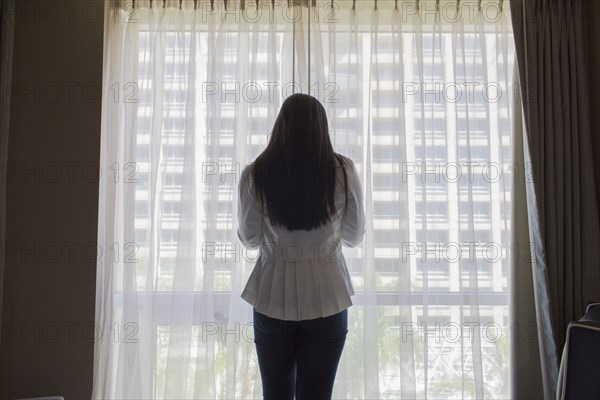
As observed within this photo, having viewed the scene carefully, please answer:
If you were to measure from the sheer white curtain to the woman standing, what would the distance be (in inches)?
16.7

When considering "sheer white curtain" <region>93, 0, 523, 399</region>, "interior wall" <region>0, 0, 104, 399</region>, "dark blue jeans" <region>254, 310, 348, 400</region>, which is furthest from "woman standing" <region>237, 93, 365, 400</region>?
"interior wall" <region>0, 0, 104, 399</region>

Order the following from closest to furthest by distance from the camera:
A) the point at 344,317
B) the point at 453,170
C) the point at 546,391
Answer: the point at 344,317
the point at 546,391
the point at 453,170

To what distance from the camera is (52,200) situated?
2.04 m

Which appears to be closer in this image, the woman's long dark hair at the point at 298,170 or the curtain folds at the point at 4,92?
the woman's long dark hair at the point at 298,170

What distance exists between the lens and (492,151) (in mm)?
2117

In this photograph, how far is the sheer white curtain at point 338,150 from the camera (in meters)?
2.05

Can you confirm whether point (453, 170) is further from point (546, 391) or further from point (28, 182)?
point (28, 182)

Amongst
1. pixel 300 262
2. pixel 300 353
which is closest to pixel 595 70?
pixel 300 262

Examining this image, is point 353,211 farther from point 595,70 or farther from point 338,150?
point 595,70

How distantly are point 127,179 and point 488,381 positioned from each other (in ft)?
5.94

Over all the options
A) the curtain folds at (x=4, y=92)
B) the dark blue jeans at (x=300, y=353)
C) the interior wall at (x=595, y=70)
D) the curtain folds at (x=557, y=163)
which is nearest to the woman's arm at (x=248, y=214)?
the dark blue jeans at (x=300, y=353)

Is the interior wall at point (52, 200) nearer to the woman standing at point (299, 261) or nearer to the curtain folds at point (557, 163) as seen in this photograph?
the woman standing at point (299, 261)

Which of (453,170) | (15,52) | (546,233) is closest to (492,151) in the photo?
(453,170)

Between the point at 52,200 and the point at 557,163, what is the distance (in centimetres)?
217
